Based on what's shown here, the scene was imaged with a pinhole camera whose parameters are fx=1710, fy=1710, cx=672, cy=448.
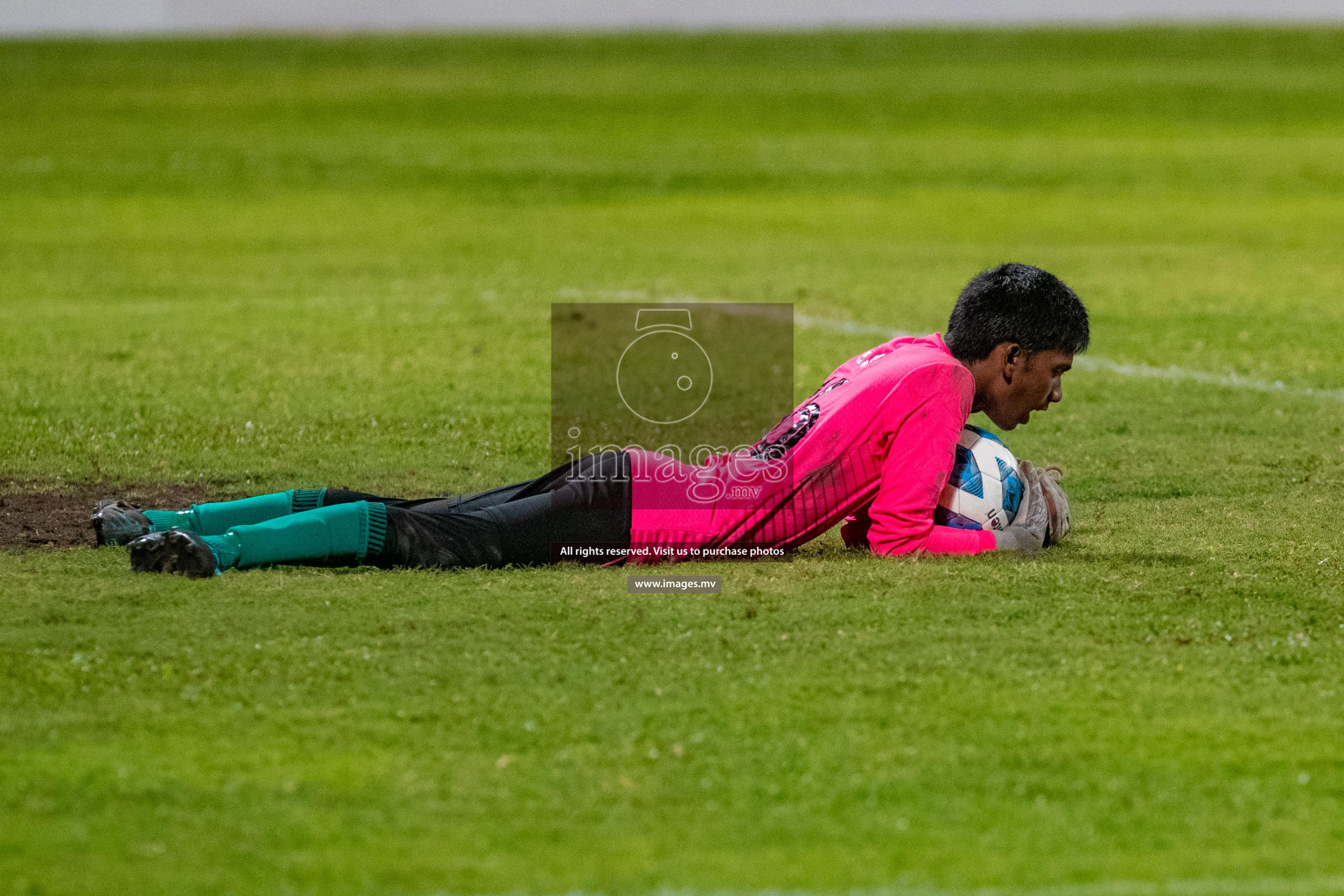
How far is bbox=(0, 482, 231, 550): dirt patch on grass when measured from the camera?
21.6 feet

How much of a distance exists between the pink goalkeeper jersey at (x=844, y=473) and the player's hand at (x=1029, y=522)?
81mm

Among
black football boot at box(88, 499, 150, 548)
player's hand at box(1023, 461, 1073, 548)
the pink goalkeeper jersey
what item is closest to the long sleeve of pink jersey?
the pink goalkeeper jersey

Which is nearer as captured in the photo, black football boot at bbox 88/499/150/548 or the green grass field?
the green grass field

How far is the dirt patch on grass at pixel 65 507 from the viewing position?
660 cm

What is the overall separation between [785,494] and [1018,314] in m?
1.03

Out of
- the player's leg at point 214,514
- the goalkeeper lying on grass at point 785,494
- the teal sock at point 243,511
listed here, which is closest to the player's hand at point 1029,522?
the goalkeeper lying on grass at point 785,494

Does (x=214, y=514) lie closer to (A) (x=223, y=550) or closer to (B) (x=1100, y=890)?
(A) (x=223, y=550)

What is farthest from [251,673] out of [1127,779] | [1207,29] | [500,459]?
[1207,29]

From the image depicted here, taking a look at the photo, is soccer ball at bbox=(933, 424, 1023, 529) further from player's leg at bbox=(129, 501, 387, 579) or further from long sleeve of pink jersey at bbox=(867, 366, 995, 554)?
player's leg at bbox=(129, 501, 387, 579)

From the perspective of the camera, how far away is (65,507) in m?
7.20

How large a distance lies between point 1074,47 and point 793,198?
101 ft

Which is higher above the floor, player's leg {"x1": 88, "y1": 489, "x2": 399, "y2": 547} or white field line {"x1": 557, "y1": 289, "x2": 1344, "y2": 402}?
white field line {"x1": 557, "y1": 289, "x2": 1344, "y2": 402}

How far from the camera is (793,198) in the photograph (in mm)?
24641

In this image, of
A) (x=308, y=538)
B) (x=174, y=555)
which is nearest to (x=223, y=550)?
(x=174, y=555)
